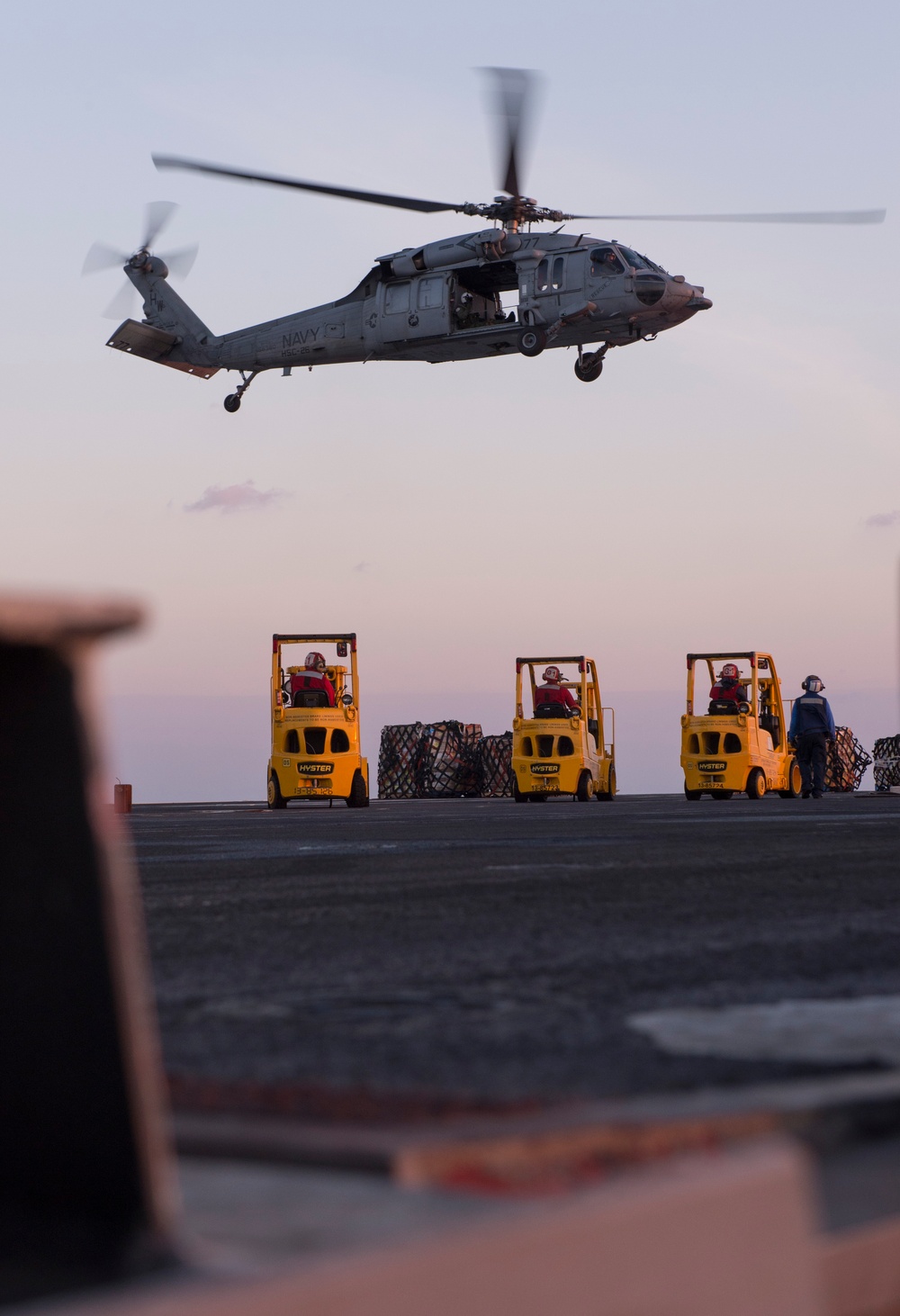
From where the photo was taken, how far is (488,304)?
25469 millimetres

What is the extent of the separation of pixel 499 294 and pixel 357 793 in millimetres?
9297

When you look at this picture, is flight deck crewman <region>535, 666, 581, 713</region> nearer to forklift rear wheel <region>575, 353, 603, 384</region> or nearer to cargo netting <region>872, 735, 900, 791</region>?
forklift rear wheel <region>575, 353, 603, 384</region>

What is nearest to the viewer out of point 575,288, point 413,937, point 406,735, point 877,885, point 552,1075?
point 552,1075

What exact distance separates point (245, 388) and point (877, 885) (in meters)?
26.5

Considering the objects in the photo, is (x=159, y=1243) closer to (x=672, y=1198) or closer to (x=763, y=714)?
(x=672, y=1198)

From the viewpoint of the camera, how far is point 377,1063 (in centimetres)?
190

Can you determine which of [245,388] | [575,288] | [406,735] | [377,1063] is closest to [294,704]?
[575,288]

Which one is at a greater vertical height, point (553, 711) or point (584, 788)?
point (553, 711)

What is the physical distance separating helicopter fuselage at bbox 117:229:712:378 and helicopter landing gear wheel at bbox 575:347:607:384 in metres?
0.29

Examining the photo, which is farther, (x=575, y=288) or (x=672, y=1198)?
(x=575, y=288)

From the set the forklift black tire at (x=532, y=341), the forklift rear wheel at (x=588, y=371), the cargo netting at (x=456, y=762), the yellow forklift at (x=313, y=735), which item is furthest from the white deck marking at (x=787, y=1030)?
the cargo netting at (x=456, y=762)

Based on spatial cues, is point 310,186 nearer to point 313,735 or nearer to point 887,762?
point 313,735

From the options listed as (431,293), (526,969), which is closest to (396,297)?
(431,293)

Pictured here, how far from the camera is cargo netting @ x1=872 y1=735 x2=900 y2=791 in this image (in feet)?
116
